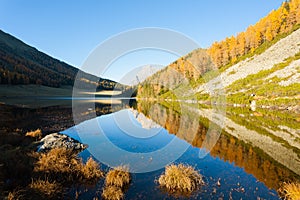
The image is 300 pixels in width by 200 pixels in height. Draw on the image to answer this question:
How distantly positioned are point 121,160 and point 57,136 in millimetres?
5732

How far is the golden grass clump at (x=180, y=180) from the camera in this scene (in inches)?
356

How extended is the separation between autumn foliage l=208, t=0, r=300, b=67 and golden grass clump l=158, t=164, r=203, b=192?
10816 cm

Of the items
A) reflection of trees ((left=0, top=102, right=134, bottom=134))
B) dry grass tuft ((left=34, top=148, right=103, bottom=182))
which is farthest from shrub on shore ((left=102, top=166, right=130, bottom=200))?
reflection of trees ((left=0, top=102, right=134, bottom=134))

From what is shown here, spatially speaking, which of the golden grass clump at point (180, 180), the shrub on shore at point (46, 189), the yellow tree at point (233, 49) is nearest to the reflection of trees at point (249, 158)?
the golden grass clump at point (180, 180)

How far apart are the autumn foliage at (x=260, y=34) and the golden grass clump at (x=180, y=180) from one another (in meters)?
108

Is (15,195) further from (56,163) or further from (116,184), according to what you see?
(116,184)

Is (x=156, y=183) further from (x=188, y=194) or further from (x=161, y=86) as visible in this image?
(x=161, y=86)

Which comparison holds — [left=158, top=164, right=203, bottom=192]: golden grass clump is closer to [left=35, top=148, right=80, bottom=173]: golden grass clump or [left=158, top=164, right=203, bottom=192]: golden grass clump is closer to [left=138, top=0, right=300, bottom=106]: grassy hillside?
[left=35, top=148, right=80, bottom=173]: golden grass clump

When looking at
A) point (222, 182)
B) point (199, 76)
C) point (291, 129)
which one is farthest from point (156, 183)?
point (199, 76)

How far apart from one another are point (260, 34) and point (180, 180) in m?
122

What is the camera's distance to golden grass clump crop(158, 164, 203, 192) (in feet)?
29.7

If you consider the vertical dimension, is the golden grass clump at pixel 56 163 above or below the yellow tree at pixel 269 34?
below

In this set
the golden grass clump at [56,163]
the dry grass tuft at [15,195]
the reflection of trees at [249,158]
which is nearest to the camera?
the dry grass tuft at [15,195]

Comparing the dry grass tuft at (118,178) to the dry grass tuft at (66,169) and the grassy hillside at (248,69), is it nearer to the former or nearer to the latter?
the dry grass tuft at (66,169)
